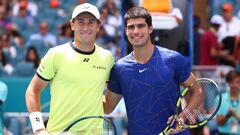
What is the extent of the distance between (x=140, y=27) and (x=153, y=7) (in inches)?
76.6

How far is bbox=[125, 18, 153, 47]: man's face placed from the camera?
618cm

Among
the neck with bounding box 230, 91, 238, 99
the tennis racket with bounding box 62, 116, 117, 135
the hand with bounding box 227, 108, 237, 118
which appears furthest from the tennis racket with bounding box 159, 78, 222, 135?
the neck with bounding box 230, 91, 238, 99

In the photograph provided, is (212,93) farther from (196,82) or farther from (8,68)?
(8,68)

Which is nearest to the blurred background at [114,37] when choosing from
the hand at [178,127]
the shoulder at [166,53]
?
the shoulder at [166,53]

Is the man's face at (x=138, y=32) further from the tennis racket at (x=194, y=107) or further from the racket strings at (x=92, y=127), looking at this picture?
the racket strings at (x=92, y=127)

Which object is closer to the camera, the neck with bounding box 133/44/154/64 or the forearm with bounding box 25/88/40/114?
the forearm with bounding box 25/88/40/114

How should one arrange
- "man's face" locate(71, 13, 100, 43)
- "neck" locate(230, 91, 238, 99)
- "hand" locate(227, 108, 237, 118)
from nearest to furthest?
"man's face" locate(71, 13, 100, 43) < "hand" locate(227, 108, 237, 118) < "neck" locate(230, 91, 238, 99)

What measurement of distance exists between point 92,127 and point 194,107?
0.84m

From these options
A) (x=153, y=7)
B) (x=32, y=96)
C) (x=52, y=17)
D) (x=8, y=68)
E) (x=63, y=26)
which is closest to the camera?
(x=32, y=96)

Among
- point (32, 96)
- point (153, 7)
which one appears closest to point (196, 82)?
point (32, 96)

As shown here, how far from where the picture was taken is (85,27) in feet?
19.9

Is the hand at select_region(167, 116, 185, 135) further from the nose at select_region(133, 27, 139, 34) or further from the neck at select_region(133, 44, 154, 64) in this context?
the nose at select_region(133, 27, 139, 34)

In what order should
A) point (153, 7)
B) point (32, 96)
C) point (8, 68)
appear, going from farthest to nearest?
point (8, 68) → point (153, 7) → point (32, 96)

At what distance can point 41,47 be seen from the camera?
1306cm
